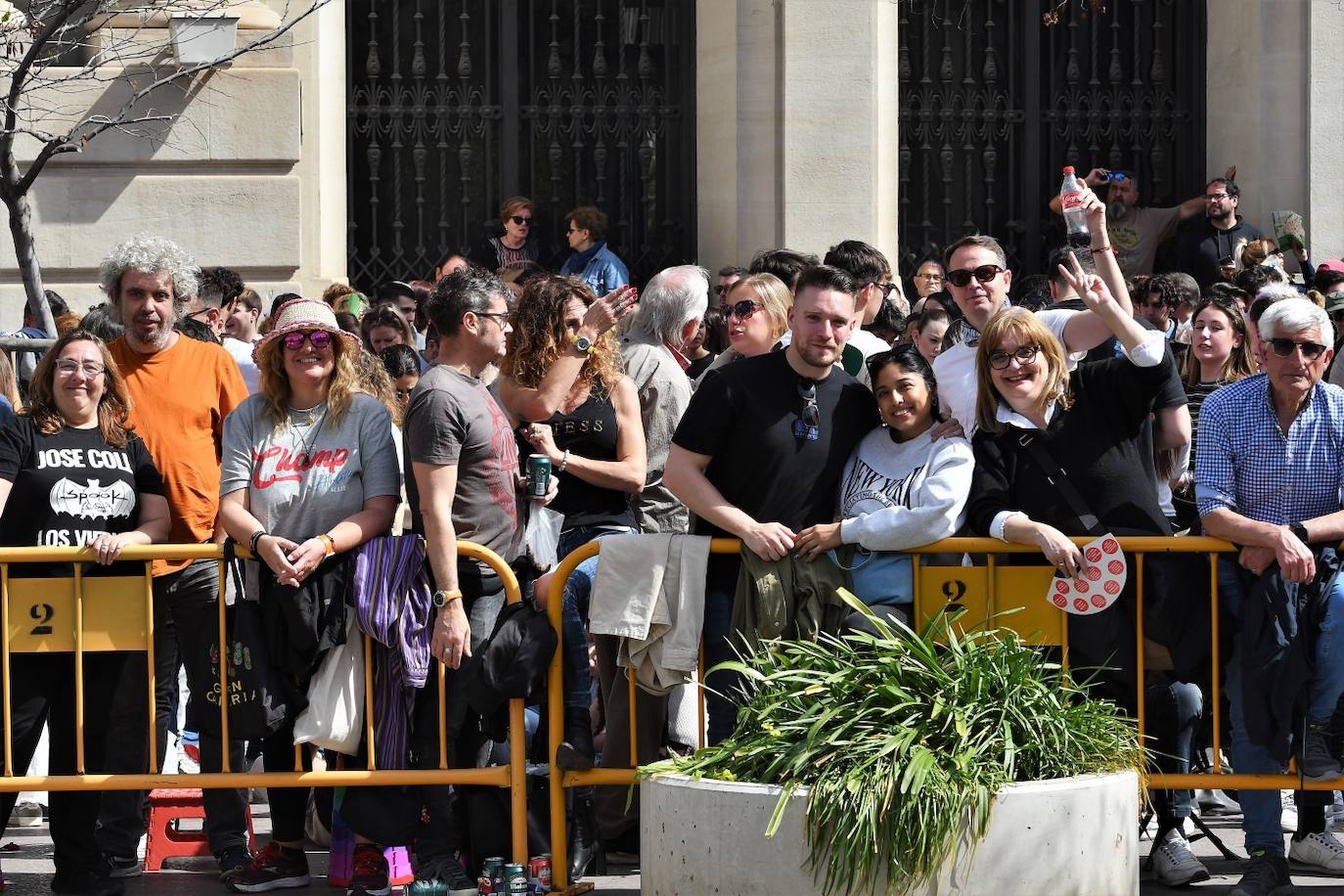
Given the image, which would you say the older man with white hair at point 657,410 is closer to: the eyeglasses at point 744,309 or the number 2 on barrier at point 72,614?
the eyeglasses at point 744,309

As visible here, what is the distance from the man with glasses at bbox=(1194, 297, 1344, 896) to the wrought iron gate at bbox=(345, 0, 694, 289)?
8.05 m

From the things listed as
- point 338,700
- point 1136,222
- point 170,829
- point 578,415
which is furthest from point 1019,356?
point 1136,222

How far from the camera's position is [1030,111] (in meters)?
14.8

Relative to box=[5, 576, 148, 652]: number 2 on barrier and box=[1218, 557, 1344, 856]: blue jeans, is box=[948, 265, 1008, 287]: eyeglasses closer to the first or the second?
box=[1218, 557, 1344, 856]: blue jeans

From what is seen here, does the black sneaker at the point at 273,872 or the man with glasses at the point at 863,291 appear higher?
the man with glasses at the point at 863,291

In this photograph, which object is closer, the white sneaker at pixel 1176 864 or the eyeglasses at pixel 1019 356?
the eyeglasses at pixel 1019 356

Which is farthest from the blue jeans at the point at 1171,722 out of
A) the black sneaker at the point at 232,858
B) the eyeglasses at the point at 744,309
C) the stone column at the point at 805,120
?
the stone column at the point at 805,120

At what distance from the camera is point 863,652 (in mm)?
6191

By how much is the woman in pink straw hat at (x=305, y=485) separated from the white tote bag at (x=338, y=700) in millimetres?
55

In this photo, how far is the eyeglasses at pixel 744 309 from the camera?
7.97 metres

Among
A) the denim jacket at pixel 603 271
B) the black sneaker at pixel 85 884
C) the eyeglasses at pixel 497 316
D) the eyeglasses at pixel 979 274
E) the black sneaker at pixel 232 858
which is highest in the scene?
the denim jacket at pixel 603 271

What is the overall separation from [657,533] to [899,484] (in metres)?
0.87

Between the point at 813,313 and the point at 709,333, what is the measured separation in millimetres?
3550

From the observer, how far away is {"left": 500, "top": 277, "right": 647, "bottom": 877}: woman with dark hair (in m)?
7.53
